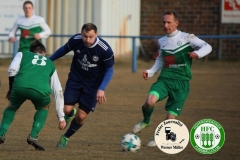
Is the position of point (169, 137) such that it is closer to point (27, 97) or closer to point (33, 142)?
point (33, 142)

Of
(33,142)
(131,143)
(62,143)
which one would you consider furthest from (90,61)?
(33,142)

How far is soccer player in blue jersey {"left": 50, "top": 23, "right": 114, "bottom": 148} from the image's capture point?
8.84 m

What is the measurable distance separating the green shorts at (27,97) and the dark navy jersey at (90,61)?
34.1 inches

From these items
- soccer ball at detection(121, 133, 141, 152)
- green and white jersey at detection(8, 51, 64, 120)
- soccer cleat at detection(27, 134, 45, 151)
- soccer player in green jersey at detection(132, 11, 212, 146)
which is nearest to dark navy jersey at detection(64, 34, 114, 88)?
soccer player in green jersey at detection(132, 11, 212, 146)

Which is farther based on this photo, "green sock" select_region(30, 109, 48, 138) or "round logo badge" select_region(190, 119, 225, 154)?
"round logo badge" select_region(190, 119, 225, 154)

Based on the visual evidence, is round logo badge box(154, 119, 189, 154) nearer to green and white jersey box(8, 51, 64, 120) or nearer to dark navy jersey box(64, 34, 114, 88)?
dark navy jersey box(64, 34, 114, 88)

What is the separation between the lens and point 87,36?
8.58m

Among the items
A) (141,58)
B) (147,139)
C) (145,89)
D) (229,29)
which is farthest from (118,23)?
(147,139)

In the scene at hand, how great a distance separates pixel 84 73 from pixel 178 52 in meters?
1.27

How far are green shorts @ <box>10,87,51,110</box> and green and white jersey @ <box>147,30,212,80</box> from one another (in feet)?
5.44

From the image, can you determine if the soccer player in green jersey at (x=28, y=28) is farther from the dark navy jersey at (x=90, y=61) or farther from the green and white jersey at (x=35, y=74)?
the green and white jersey at (x=35, y=74)

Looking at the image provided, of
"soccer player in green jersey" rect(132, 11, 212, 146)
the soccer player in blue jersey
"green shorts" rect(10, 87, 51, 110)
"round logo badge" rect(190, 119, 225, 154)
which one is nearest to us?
"green shorts" rect(10, 87, 51, 110)

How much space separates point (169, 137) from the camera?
8234mm

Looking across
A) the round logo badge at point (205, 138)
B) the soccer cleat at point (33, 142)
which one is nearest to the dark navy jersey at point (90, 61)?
the soccer cleat at point (33, 142)
